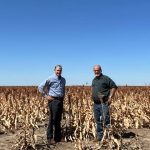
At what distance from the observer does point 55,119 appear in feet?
33.7

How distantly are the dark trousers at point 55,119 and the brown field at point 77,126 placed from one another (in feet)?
0.95

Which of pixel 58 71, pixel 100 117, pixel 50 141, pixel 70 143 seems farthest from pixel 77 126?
pixel 58 71

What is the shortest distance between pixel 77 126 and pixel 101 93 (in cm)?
123

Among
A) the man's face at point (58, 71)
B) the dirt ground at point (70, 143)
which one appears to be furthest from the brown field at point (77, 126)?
the man's face at point (58, 71)

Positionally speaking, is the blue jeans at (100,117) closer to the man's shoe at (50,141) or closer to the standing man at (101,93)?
the standing man at (101,93)

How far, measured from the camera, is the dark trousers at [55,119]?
10.2 meters

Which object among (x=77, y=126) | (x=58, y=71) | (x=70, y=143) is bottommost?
(x=70, y=143)

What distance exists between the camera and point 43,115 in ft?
48.6

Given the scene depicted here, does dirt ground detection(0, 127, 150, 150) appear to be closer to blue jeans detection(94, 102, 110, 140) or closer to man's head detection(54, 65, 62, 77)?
blue jeans detection(94, 102, 110, 140)

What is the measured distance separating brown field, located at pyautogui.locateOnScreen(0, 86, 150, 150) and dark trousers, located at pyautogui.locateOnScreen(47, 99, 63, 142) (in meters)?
0.29

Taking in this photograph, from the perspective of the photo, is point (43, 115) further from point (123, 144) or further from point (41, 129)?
point (123, 144)

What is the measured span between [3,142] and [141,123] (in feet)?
15.7

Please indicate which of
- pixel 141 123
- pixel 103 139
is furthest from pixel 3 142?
pixel 141 123

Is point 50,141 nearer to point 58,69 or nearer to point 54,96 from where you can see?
point 54,96
